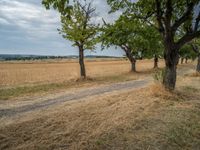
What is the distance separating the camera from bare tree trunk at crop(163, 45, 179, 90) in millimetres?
12938

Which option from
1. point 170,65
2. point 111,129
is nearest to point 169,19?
point 170,65

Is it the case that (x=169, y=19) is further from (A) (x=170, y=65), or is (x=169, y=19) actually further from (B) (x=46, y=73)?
(B) (x=46, y=73)

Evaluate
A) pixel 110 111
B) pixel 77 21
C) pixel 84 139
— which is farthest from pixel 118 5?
pixel 77 21

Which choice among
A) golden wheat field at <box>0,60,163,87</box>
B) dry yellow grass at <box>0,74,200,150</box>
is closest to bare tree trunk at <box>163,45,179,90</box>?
Result: dry yellow grass at <box>0,74,200,150</box>

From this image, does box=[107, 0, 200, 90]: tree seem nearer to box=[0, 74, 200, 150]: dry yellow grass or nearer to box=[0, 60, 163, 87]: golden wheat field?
box=[0, 74, 200, 150]: dry yellow grass

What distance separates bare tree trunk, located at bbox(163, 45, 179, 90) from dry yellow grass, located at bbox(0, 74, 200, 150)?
2.87 meters

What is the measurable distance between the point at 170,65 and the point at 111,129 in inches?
271

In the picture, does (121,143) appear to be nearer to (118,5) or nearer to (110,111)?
(110,111)

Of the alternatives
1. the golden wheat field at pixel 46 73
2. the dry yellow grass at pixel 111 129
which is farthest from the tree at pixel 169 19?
the golden wheat field at pixel 46 73

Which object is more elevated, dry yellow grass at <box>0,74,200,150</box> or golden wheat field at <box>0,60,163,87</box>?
dry yellow grass at <box>0,74,200,150</box>

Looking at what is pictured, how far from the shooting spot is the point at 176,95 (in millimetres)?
12391

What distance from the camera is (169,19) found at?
41.1ft

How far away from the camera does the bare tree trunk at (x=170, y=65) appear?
42.4ft

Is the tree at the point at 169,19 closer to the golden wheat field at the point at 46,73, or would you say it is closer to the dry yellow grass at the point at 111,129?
the dry yellow grass at the point at 111,129
